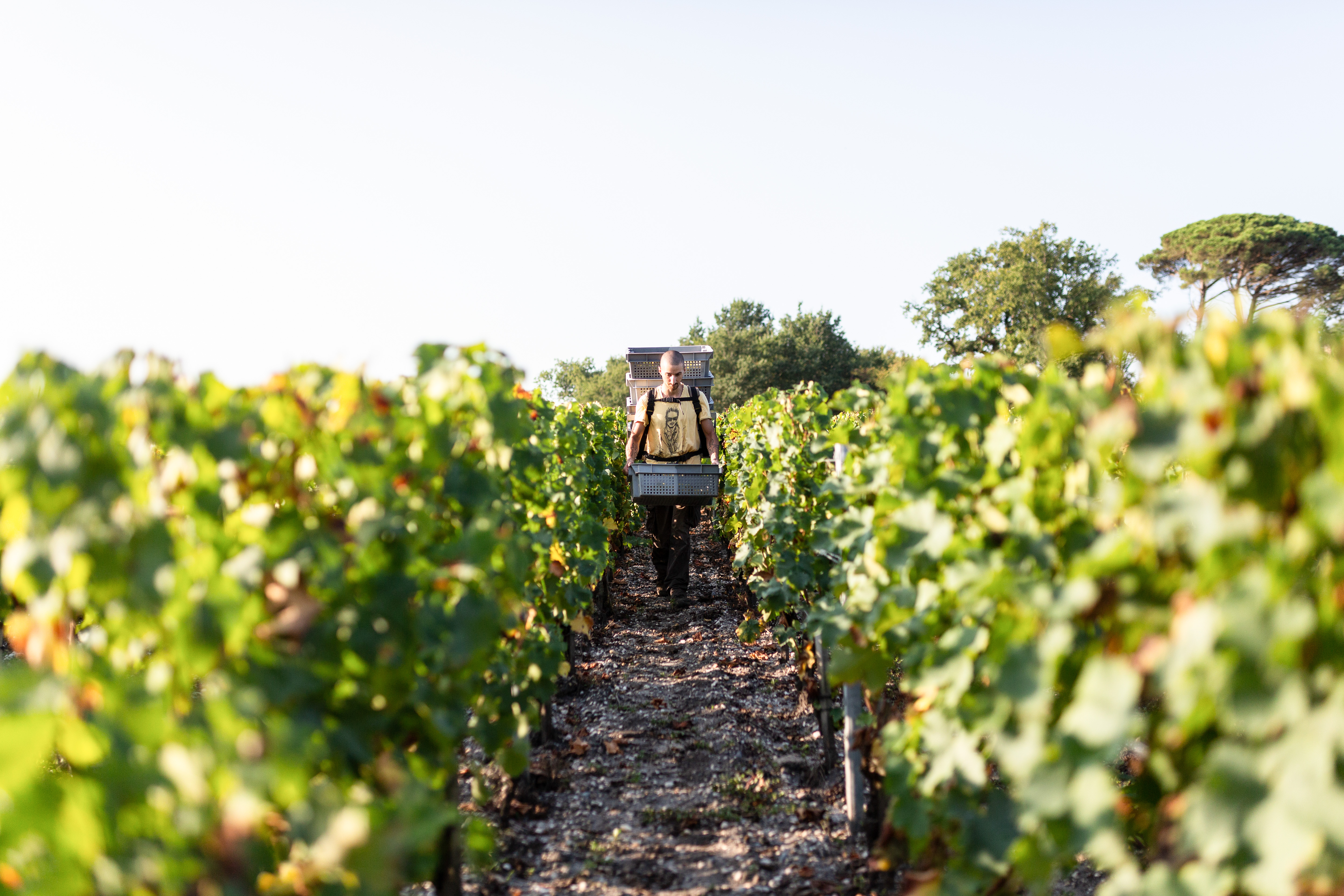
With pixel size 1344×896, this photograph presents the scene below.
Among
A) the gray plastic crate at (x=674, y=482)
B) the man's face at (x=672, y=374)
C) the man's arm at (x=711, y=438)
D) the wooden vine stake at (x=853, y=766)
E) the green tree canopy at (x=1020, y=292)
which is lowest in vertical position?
the wooden vine stake at (x=853, y=766)

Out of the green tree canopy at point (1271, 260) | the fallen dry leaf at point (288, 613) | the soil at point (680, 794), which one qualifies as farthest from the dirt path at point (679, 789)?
the green tree canopy at point (1271, 260)

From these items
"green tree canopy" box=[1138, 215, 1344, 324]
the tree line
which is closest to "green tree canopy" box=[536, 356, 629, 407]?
the tree line

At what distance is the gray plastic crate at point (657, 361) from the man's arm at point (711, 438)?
5.60 m

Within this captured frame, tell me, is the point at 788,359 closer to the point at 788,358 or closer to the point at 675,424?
the point at 788,358

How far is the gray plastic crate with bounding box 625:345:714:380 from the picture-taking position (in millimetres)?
13242

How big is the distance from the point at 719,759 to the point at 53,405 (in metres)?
3.62

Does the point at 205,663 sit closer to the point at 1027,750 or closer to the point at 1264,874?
the point at 1027,750

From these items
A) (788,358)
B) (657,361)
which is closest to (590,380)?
(788,358)

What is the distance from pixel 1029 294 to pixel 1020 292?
46 cm

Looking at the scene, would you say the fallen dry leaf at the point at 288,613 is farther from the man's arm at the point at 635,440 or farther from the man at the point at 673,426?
the man's arm at the point at 635,440

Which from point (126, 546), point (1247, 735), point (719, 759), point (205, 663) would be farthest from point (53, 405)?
point (719, 759)

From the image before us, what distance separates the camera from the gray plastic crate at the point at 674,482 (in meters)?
7.42

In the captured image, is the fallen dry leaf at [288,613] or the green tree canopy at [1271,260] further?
the green tree canopy at [1271,260]

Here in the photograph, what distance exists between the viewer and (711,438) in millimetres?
7504
